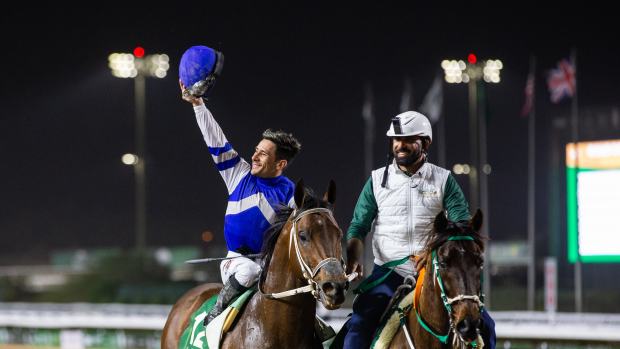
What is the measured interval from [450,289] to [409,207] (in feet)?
2.96

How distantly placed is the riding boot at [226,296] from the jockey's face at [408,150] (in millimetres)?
1291

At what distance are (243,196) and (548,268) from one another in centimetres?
1215

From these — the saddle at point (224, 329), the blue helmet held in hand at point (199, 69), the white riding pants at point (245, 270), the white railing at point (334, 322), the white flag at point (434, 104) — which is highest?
the white flag at point (434, 104)

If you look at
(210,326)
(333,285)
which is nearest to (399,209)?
(333,285)

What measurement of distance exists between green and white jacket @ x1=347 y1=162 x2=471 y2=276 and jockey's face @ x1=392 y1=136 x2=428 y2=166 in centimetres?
8

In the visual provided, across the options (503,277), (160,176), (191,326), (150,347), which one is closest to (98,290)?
(150,347)

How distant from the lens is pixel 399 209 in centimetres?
559

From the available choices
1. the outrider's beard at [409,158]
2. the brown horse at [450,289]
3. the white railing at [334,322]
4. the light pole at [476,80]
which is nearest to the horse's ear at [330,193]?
the outrider's beard at [409,158]

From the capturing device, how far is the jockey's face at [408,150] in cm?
562

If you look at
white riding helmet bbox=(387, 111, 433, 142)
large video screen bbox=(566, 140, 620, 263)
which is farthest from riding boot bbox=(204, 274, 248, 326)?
large video screen bbox=(566, 140, 620, 263)

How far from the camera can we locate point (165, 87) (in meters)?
58.2

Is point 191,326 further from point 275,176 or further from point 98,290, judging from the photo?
point 98,290

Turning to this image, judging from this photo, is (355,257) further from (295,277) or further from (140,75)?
(140,75)

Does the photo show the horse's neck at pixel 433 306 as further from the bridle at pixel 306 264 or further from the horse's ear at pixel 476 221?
the bridle at pixel 306 264
